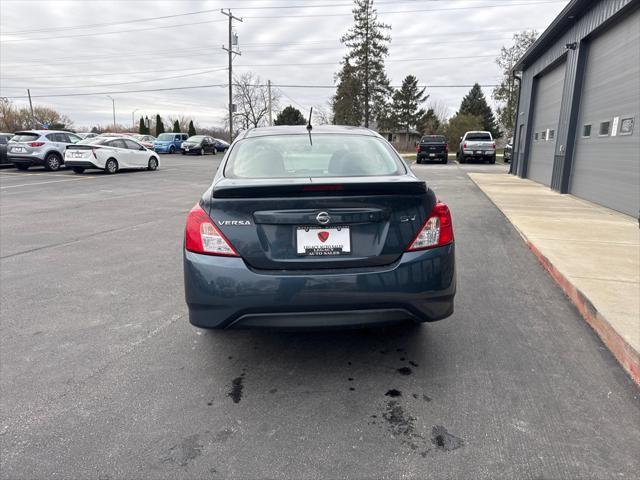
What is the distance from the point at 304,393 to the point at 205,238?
3.74 feet

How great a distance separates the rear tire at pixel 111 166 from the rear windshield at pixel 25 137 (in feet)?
10.4

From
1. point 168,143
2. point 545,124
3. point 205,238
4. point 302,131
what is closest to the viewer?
point 205,238

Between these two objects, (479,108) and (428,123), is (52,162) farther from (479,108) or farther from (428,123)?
(479,108)

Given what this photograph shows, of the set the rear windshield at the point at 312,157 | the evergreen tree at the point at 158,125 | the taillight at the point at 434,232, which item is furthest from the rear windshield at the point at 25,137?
the evergreen tree at the point at 158,125

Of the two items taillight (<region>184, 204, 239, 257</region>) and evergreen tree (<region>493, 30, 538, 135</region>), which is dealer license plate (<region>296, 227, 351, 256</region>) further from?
evergreen tree (<region>493, 30, 538, 135</region>)

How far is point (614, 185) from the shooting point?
32.0 ft

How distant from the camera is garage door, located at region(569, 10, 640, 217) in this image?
9.03 m

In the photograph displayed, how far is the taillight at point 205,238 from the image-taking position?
109 inches

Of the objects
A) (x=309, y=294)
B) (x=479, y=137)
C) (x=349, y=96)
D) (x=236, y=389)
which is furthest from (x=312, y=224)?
(x=349, y=96)

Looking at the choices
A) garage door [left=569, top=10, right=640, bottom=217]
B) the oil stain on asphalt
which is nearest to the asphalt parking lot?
the oil stain on asphalt

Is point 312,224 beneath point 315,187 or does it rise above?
beneath

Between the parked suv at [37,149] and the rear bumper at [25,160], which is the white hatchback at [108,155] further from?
the rear bumper at [25,160]

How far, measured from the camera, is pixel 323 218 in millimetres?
2709

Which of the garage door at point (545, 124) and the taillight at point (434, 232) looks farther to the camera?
the garage door at point (545, 124)
